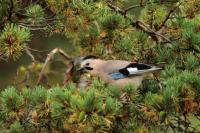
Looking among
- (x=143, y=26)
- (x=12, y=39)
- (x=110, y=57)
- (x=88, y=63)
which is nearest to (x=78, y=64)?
(x=88, y=63)

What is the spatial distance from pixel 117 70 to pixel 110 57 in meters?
0.11

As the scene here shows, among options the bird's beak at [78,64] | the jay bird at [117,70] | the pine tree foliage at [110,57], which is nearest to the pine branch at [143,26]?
the pine tree foliage at [110,57]

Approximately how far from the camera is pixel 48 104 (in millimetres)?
2855

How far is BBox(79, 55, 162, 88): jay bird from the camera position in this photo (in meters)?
3.48

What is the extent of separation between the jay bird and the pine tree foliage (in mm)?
52

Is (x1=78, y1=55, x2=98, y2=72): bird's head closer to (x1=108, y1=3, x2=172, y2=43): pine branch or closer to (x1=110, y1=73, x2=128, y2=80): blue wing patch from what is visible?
(x1=110, y1=73, x2=128, y2=80): blue wing patch

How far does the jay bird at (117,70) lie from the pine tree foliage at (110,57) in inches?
2.0

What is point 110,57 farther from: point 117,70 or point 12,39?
point 12,39

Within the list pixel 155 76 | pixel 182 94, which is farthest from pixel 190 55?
pixel 182 94

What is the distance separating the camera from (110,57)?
3803mm

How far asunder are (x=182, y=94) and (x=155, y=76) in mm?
634

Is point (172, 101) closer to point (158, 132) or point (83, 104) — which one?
point (158, 132)

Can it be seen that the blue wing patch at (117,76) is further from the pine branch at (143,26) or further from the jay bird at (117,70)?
the pine branch at (143,26)

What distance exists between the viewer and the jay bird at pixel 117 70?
3.48 metres
